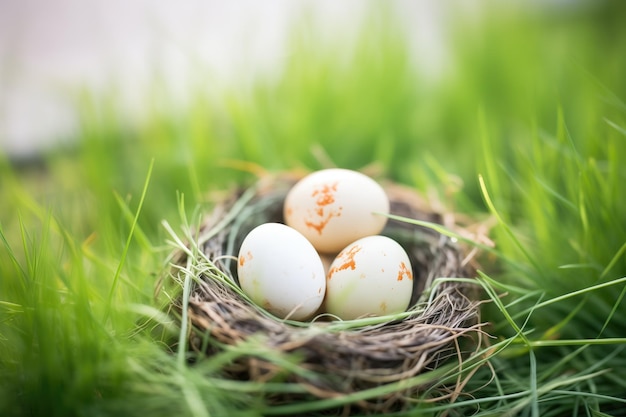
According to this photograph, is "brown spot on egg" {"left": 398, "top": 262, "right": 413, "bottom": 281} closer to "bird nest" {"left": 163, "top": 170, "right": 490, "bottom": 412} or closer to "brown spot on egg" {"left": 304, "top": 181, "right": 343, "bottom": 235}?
"bird nest" {"left": 163, "top": 170, "right": 490, "bottom": 412}

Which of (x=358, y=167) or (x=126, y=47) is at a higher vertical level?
(x=126, y=47)

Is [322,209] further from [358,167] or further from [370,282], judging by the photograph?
[358,167]

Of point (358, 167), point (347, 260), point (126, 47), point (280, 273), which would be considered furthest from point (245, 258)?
point (126, 47)

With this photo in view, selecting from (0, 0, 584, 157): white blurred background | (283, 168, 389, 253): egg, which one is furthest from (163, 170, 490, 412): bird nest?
(0, 0, 584, 157): white blurred background

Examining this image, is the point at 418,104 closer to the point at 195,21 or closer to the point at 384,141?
the point at 384,141

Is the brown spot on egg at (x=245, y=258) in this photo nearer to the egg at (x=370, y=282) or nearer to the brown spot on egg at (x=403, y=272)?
the egg at (x=370, y=282)

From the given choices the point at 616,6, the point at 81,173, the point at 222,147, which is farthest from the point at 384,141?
the point at 616,6

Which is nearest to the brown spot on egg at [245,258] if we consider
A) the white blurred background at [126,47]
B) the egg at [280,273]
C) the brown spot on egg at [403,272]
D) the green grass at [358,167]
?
the egg at [280,273]
